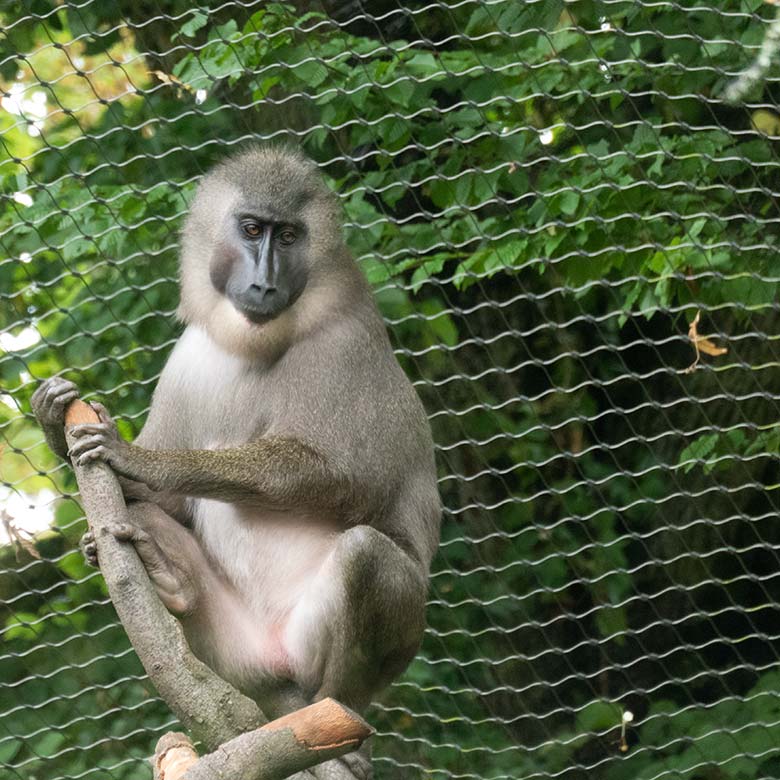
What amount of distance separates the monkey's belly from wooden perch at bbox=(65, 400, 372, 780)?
3.01 ft

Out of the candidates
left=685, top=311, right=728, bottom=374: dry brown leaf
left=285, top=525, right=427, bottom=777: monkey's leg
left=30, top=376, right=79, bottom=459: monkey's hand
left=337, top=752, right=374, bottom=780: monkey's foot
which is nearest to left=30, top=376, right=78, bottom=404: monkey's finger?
left=30, top=376, right=79, bottom=459: monkey's hand

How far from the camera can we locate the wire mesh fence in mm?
6031

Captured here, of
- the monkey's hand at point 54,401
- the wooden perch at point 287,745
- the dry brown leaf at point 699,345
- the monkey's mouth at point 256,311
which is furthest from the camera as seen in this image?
the dry brown leaf at point 699,345

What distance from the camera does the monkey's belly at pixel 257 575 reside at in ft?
14.5

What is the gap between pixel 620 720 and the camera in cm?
641

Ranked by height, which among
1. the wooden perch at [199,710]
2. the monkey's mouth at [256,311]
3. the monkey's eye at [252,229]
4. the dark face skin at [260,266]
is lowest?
the wooden perch at [199,710]

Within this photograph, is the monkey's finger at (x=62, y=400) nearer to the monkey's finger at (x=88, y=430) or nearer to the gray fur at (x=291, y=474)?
the monkey's finger at (x=88, y=430)

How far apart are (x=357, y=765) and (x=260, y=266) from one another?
4.83 feet

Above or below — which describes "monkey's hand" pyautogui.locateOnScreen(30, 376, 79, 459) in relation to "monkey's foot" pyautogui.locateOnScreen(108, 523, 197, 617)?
above

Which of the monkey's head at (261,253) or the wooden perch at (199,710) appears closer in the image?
the wooden perch at (199,710)

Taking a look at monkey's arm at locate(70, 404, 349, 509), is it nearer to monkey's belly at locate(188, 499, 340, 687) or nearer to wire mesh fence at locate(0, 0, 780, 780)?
monkey's belly at locate(188, 499, 340, 687)

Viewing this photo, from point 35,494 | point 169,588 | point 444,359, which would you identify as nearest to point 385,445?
point 169,588

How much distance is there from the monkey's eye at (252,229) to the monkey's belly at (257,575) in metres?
0.82

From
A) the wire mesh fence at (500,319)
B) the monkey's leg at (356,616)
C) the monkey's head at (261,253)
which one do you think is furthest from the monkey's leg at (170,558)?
the wire mesh fence at (500,319)
